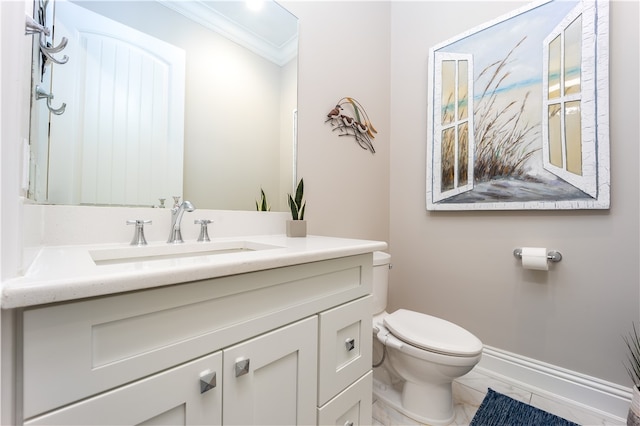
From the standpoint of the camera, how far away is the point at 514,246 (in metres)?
1.52

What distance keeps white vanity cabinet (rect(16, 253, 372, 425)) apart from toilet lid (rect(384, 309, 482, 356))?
1.22ft

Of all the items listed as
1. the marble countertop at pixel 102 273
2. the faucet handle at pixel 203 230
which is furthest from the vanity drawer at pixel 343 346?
the faucet handle at pixel 203 230

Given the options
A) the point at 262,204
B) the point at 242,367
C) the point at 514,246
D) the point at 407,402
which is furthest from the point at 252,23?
the point at 407,402

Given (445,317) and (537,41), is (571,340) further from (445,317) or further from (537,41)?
(537,41)

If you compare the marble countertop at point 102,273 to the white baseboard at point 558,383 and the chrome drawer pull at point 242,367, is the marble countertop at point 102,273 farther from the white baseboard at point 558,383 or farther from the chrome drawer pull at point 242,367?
the white baseboard at point 558,383

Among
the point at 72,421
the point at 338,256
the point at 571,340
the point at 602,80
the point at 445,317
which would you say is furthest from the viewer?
the point at 445,317

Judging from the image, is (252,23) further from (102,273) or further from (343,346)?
(343,346)

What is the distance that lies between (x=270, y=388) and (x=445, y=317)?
56.3 inches

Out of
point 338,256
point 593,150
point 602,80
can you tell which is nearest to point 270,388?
point 338,256

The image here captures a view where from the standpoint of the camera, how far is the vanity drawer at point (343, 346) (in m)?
0.84

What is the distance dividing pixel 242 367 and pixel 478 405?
1.34 m

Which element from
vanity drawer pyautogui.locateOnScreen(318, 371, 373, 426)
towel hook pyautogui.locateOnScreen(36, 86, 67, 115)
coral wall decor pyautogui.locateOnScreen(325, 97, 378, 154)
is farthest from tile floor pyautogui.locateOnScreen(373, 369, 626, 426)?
towel hook pyautogui.locateOnScreen(36, 86, 67, 115)

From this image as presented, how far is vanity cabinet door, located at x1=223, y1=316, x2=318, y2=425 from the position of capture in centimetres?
63

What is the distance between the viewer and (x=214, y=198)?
1.16m
